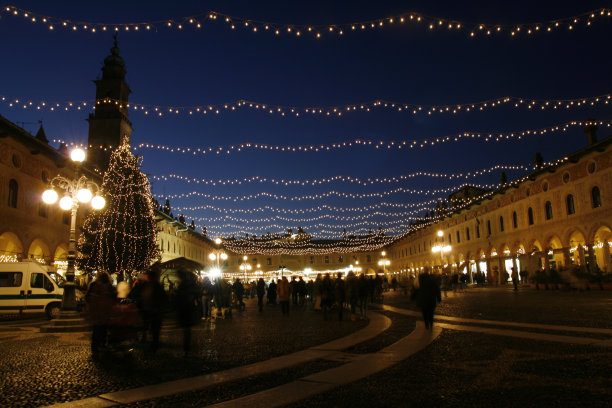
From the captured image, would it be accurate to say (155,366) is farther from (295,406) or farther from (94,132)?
(94,132)

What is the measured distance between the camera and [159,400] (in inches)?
208

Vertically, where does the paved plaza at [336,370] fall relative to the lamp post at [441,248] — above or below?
below

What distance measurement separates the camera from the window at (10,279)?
1852cm

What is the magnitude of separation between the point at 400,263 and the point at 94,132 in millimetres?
49488

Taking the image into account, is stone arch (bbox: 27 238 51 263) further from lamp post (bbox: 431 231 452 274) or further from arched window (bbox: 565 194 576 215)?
arched window (bbox: 565 194 576 215)

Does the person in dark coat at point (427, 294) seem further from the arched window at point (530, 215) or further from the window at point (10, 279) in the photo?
the arched window at point (530, 215)

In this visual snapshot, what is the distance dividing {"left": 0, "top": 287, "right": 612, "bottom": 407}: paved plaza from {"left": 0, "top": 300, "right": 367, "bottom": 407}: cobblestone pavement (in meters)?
0.03

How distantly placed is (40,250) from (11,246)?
2906 mm

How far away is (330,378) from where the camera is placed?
20.2 ft

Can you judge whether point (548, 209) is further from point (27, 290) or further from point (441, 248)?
point (27, 290)

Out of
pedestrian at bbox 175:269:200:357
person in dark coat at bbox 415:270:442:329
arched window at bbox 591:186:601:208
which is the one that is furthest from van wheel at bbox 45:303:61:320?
arched window at bbox 591:186:601:208

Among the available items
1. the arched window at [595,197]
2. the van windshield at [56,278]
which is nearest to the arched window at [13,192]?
the van windshield at [56,278]

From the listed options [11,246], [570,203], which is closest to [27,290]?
[11,246]

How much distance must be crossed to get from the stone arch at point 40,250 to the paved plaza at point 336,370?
59.8 feet
